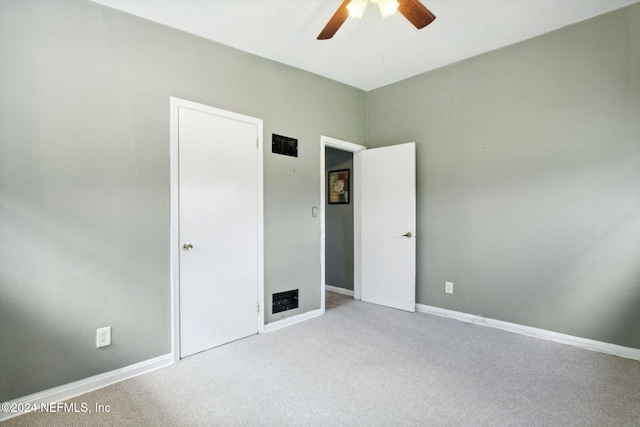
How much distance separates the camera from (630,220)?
2.52 m

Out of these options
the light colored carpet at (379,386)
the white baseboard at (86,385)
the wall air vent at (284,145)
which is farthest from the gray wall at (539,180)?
the white baseboard at (86,385)

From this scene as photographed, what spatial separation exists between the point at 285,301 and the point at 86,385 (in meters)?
1.70

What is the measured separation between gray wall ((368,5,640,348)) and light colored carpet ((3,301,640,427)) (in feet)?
1.44

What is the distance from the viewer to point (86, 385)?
213 cm

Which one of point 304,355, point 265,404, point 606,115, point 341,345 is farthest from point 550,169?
point 265,404

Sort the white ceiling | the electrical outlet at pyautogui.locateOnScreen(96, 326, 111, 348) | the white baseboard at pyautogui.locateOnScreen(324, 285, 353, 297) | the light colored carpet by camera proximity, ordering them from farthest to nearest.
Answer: the white baseboard at pyautogui.locateOnScreen(324, 285, 353, 297) < the white ceiling < the electrical outlet at pyautogui.locateOnScreen(96, 326, 111, 348) < the light colored carpet

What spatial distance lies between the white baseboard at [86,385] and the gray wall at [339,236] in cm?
259

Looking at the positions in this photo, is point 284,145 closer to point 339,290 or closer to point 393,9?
point 393,9

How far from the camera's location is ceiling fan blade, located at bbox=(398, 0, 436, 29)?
184cm

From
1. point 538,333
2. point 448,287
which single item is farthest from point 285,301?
point 538,333

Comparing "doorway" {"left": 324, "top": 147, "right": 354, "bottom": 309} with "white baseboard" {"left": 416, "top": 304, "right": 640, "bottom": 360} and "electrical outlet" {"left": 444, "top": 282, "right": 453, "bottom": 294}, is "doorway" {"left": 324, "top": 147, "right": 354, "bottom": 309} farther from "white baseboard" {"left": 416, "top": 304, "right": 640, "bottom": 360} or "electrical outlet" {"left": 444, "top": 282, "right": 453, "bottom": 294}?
"electrical outlet" {"left": 444, "top": 282, "right": 453, "bottom": 294}

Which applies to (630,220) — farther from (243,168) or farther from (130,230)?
(130,230)

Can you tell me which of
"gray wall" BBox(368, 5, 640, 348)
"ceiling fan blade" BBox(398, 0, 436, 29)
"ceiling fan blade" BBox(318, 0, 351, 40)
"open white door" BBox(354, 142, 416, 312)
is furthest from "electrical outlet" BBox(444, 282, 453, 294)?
"ceiling fan blade" BBox(318, 0, 351, 40)

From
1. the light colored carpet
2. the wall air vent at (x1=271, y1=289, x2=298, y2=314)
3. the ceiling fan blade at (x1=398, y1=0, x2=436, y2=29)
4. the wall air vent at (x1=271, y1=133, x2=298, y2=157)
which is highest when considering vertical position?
the ceiling fan blade at (x1=398, y1=0, x2=436, y2=29)
